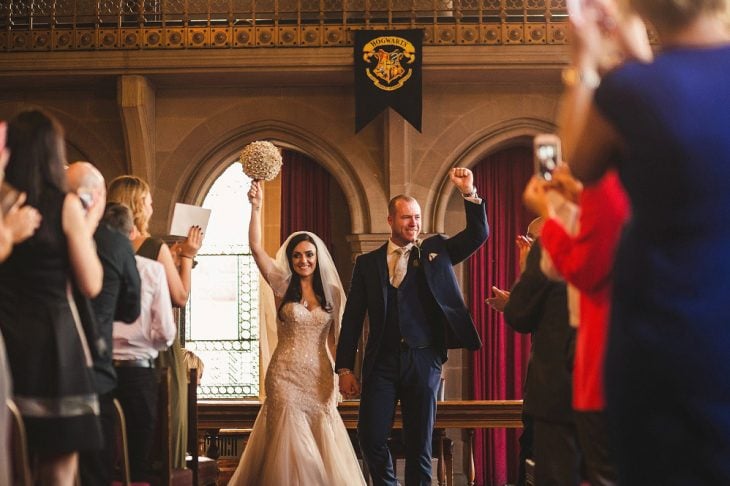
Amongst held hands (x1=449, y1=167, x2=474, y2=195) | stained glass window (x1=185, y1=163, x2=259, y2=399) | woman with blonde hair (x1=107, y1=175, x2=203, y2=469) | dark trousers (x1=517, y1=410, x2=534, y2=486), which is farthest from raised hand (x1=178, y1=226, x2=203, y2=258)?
stained glass window (x1=185, y1=163, x2=259, y2=399)

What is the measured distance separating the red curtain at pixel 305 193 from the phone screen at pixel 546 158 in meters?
9.88

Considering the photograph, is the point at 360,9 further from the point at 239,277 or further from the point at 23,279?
the point at 23,279

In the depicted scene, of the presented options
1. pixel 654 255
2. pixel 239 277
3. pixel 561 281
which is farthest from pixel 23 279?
pixel 239 277

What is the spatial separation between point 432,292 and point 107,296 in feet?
8.78

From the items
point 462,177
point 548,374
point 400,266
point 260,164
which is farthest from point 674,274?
point 260,164

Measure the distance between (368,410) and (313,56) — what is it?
17.5 ft

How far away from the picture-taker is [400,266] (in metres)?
6.63

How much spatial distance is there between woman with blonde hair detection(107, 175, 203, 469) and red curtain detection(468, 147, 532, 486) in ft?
21.7

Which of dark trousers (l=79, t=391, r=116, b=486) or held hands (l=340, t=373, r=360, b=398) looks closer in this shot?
dark trousers (l=79, t=391, r=116, b=486)

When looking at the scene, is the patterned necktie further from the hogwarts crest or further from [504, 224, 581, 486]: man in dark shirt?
the hogwarts crest

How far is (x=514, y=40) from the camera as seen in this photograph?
10.7 metres

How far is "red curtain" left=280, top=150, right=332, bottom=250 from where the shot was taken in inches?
500

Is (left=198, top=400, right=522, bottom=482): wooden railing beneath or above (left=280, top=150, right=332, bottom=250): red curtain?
beneath

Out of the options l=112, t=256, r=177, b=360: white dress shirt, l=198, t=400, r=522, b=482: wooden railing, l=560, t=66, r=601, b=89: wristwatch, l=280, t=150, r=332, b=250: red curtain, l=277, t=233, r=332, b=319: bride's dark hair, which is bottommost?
l=198, t=400, r=522, b=482: wooden railing
